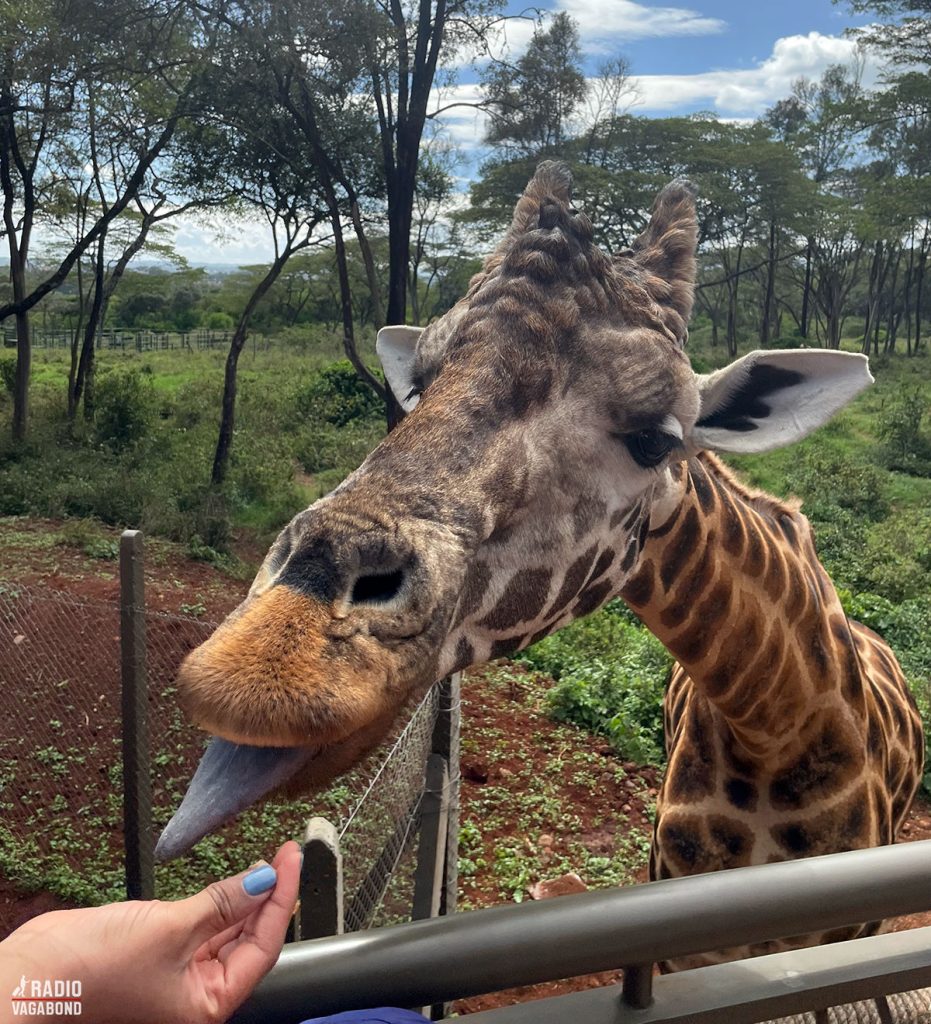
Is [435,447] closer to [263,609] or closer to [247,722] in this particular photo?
[263,609]

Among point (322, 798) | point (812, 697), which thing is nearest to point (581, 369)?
point (812, 697)

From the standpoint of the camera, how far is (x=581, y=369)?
172cm

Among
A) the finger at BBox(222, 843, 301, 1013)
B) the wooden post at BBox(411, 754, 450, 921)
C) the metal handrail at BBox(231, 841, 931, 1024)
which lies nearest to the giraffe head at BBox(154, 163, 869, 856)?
the finger at BBox(222, 843, 301, 1013)

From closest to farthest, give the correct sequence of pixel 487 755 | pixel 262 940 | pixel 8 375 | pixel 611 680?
pixel 262 940, pixel 487 755, pixel 611 680, pixel 8 375

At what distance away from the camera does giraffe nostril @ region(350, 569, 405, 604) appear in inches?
47.7

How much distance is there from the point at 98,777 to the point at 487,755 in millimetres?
2370

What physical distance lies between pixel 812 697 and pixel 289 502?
8730 mm

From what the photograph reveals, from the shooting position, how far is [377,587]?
124 centimetres

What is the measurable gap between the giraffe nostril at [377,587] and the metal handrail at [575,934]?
Answer: 0.43 meters

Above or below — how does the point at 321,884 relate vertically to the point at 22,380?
below

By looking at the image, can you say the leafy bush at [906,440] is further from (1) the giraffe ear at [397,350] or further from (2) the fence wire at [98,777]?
(1) the giraffe ear at [397,350]

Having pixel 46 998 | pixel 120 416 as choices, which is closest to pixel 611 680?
pixel 46 998

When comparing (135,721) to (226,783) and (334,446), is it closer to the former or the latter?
(226,783)

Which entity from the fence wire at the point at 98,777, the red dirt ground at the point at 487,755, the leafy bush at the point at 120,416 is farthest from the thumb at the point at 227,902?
the leafy bush at the point at 120,416
